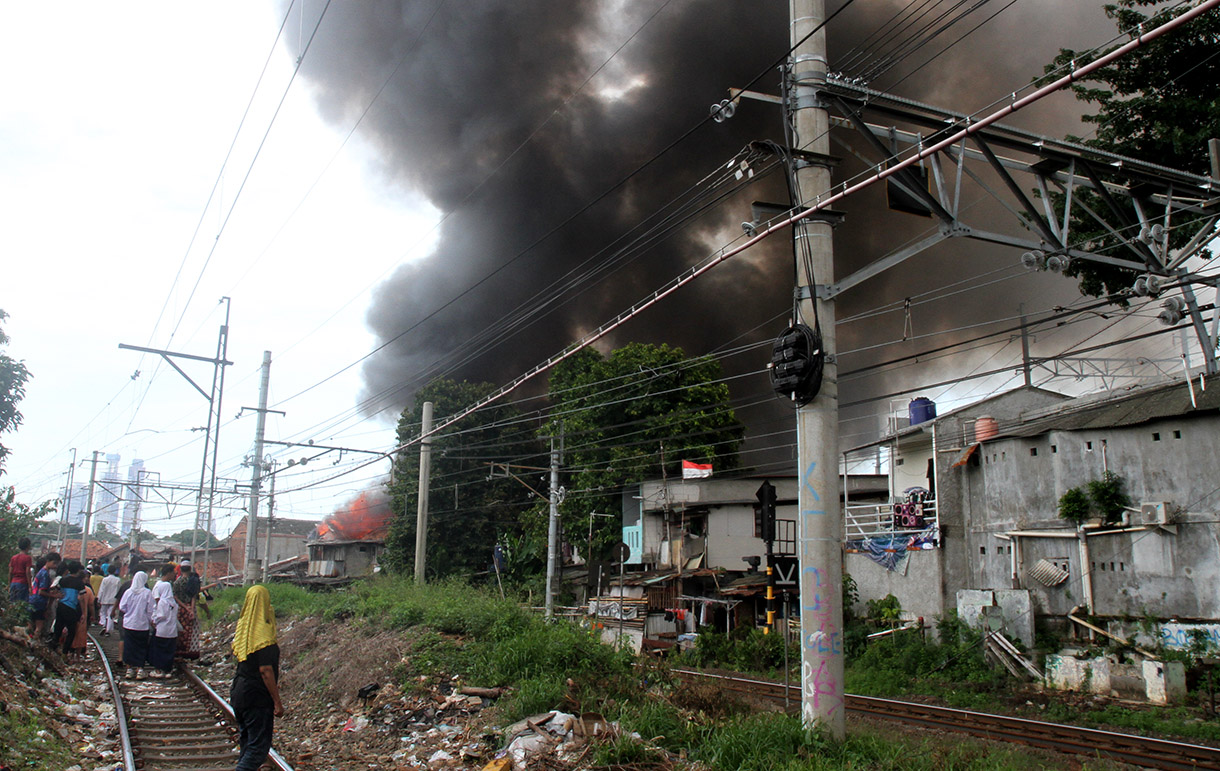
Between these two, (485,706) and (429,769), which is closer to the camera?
(429,769)

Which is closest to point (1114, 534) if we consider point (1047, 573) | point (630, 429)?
point (1047, 573)

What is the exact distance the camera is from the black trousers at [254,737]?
23.5 feet

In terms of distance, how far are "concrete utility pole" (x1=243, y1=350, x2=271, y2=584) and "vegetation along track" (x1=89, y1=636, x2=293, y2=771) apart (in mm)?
13121

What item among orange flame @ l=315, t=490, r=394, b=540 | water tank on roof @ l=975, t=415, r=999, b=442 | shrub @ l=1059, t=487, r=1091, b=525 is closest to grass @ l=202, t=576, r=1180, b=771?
shrub @ l=1059, t=487, r=1091, b=525

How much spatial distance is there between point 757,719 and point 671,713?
999 mm

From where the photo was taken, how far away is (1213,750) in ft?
37.0

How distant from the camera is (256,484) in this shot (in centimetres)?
2888

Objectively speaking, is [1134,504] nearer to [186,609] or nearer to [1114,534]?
[1114,534]

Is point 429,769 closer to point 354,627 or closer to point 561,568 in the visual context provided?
point 354,627

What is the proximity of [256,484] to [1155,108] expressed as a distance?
28.1 meters

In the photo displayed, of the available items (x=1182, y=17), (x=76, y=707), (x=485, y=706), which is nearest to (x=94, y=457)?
(x=76, y=707)

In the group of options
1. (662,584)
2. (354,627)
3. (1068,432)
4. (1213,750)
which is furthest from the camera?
(662,584)

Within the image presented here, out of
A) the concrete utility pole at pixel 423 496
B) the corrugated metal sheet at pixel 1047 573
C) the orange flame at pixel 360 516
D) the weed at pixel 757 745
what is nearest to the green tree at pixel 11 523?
the concrete utility pole at pixel 423 496

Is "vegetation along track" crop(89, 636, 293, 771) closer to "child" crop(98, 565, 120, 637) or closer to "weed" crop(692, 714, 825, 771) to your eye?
"child" crop(98, 565, 120, 637)
